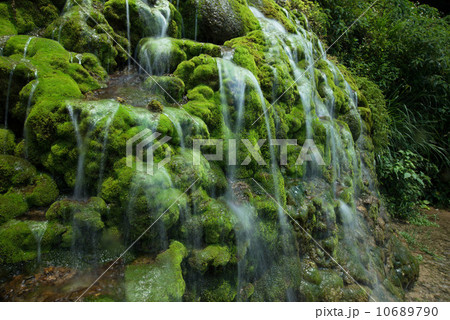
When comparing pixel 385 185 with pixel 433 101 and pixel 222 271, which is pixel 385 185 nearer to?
pixel 433 101

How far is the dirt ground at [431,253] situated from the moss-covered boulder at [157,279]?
4.45m

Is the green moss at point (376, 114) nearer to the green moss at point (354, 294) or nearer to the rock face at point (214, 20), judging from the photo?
the rock face at point (214, 20)

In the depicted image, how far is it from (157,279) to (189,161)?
135cm

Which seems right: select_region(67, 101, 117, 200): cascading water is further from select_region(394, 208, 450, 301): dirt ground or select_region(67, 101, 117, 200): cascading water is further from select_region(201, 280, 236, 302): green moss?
select_region(394, 208, 450, 301): dirt ground

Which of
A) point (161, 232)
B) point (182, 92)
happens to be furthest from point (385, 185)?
point (161, 232)

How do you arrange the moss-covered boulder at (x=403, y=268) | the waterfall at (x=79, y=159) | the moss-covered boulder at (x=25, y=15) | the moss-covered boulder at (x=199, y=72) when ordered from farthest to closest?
the moss-covered boulder at (x=403, y=268)
the moss-covered boulder at (x=25, y=15)
the moss-covered boulder at (x=199, y=72)
the waterfall at (x=79, y=159)

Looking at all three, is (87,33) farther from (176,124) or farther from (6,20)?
(176,124)

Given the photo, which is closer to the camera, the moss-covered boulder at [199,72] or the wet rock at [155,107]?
the wet rock at [155,107]

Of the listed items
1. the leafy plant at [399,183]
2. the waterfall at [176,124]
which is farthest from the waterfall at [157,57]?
the leafy plant at [399,183]

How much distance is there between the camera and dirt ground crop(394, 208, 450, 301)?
4.91 meters

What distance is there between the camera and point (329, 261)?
4258 millimetres

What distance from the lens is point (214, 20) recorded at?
231 inches

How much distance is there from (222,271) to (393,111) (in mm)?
8191
